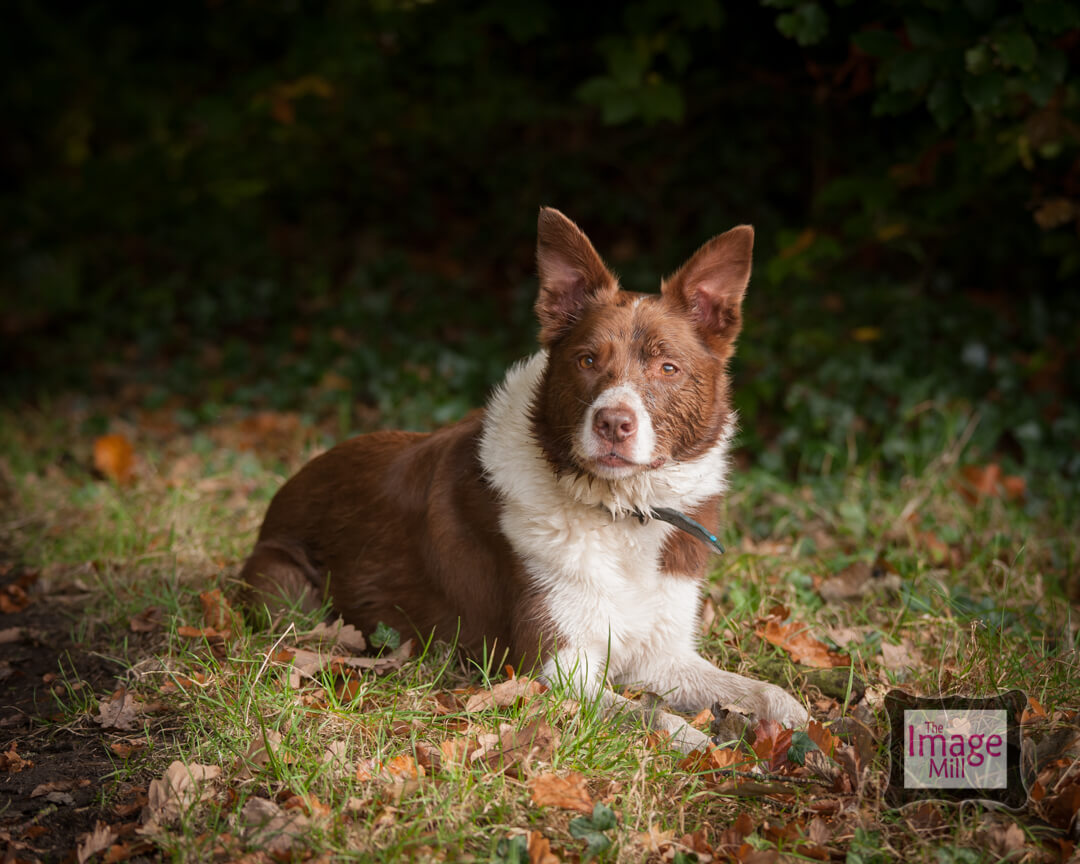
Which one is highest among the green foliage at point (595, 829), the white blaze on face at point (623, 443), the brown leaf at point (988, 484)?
the white blaze on face at point (623, 443)

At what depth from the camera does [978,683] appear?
302 centimetres

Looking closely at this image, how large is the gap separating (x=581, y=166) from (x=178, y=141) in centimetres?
393

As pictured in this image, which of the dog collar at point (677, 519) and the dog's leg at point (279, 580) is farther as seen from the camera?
the dog's leg at point (279, 580)

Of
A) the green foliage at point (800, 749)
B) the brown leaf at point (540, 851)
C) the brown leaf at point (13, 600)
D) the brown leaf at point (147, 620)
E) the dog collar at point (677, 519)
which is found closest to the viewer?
the brown leaf at point (540, 851)

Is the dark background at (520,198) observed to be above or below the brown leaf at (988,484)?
above

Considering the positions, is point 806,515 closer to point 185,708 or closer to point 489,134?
point 185,708

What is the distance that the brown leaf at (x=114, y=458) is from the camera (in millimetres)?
5398

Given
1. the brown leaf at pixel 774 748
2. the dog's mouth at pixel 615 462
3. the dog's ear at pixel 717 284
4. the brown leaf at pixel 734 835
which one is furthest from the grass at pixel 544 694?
the dog's ear at pixel 717 284

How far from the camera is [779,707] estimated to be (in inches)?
118

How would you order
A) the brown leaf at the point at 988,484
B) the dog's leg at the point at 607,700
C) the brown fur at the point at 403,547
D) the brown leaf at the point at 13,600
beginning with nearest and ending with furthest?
the dog's leg at the point at 607,700, the brown fur at the point at 403,547, the brown leaf at the point at 13,600, the brown leaf at the point at 988,484

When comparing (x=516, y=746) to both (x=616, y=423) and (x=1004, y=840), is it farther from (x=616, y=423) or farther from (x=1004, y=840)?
(x=1004, y=840)

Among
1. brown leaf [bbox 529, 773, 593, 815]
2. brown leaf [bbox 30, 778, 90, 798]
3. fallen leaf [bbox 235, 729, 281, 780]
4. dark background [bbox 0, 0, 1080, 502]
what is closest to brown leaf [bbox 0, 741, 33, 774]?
brown leaf [bbox 30, 778, 90, 798]

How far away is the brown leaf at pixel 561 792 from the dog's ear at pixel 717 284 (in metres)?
1.48

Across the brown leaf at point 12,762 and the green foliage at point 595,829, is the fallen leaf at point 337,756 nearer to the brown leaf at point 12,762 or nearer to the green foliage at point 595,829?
the green foliage at point 595,829
